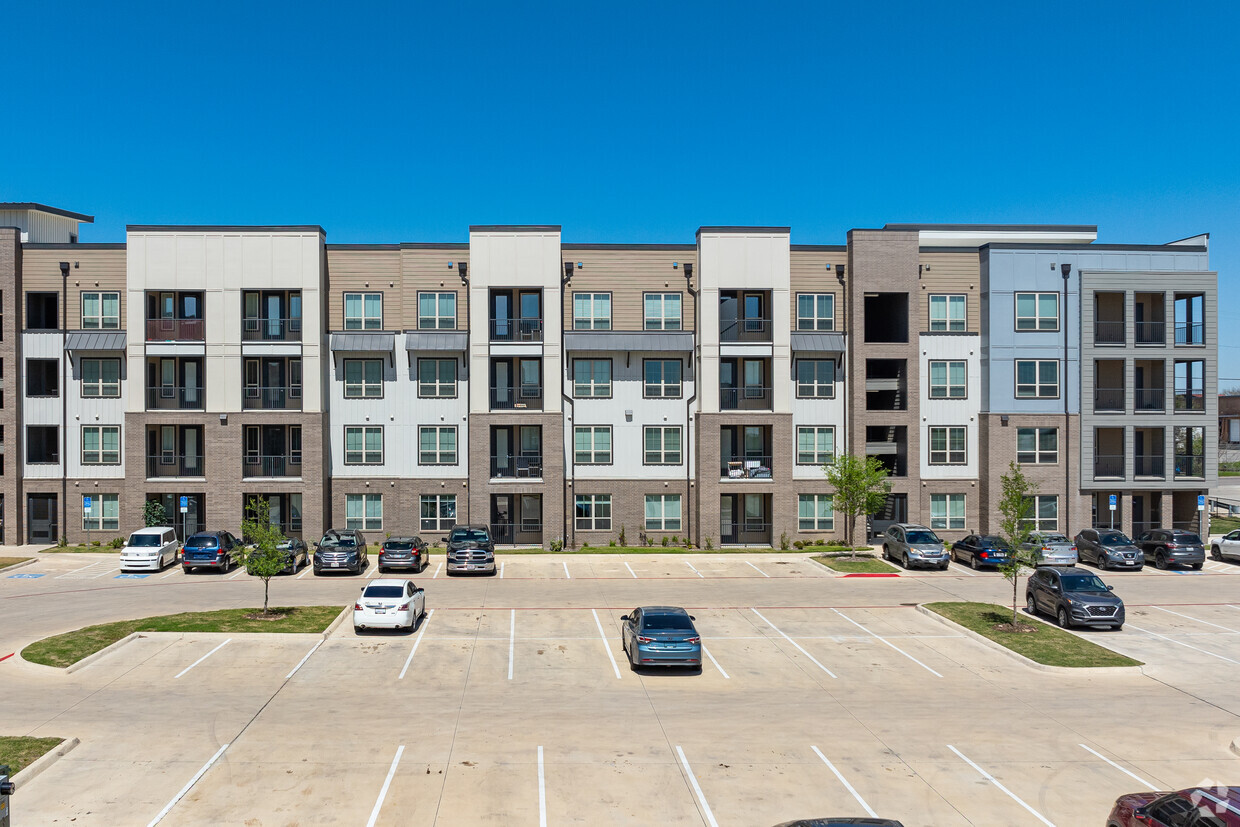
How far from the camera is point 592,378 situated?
44469mm

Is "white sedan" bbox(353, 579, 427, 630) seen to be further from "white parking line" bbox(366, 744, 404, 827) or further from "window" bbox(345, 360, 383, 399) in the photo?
"window" bbox(345, 360, 383, 399)

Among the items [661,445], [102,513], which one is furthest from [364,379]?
[661,445]

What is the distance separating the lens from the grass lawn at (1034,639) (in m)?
22.8

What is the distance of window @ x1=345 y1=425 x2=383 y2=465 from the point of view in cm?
4412

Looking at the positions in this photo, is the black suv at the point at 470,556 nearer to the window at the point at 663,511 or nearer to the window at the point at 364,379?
the window at the point at 663,511

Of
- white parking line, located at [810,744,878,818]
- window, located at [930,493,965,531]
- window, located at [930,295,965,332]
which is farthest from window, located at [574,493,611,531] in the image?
white parking line, located at [810,744,878,818]

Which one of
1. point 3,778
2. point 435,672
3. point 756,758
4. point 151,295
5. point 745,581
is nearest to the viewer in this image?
point 3,778

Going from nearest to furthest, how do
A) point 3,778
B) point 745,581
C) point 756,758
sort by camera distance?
point 3,778
point 756,758
point 745,581

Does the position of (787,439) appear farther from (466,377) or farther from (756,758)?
(756,758)

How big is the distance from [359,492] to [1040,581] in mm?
31143

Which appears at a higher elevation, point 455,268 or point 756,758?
point 455,268

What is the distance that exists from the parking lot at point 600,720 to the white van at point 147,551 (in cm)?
529

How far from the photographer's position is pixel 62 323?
142 feet

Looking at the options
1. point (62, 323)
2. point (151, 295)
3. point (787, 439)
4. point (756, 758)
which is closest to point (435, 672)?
point (756, 758)
